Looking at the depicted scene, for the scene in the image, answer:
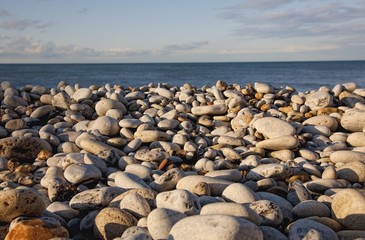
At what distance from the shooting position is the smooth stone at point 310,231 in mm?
2934

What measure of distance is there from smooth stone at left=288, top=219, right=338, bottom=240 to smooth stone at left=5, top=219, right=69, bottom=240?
1.74 meters

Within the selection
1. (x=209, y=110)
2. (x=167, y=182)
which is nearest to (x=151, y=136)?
(x=209, y=110)

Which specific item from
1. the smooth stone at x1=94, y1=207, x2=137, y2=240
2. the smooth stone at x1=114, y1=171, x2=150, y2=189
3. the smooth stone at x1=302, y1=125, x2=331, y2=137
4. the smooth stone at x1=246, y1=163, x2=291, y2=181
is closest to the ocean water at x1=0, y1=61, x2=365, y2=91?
the smooth stone at x1=302, y1=125, x2=331, y2=137

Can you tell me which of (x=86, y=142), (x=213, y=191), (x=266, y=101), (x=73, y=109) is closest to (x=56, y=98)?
(x=73, y=109)

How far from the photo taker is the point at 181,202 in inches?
129

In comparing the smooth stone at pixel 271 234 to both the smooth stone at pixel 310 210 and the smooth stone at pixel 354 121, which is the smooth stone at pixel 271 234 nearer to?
the smooth stone at pixel 310 210

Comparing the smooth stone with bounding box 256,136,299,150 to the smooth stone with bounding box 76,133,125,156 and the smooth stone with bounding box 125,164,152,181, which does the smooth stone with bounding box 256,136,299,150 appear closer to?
the smooth stone with bounding box 125,164,152,181

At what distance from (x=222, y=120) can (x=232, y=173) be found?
Answer: 2682mm

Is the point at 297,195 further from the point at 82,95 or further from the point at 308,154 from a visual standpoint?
the point at 82,95

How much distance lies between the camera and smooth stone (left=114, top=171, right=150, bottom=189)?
4.27 meters

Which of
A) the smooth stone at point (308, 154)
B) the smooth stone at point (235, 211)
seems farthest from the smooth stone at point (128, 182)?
the smooth stone at point (308, 154)

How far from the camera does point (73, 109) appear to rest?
7.71 m

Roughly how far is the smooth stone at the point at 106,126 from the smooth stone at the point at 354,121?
3945mm

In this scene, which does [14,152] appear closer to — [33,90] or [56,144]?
[56,144]
